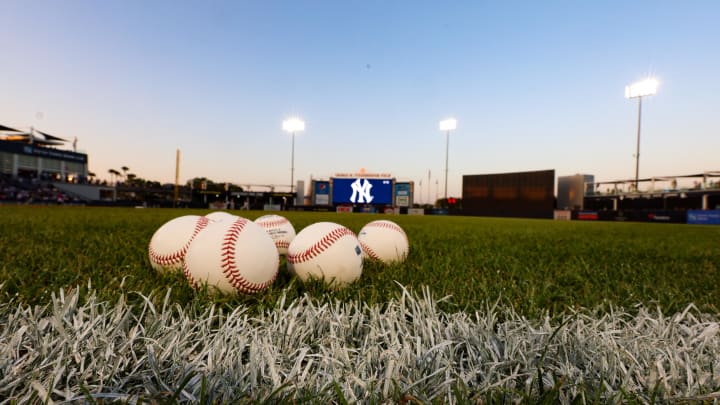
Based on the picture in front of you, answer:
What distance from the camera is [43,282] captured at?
2.12 metres

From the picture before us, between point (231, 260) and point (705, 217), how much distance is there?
112 feet

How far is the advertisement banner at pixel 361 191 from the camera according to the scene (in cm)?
3444

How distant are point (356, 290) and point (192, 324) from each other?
0.99m

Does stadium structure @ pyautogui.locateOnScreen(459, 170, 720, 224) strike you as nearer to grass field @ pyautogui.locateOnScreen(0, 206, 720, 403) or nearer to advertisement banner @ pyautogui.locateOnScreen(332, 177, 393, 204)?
advertisement banner @ pyautogui.locateOnScreen(332, 177, 393, 204)

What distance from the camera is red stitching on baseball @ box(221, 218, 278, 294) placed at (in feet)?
6.56

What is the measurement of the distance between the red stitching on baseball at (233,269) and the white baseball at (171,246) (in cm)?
67

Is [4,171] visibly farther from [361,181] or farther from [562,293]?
[562,293]

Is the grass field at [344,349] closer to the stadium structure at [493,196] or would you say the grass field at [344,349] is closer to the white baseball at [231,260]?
the white baseball at [231,260]

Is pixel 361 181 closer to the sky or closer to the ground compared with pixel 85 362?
closer to the sky

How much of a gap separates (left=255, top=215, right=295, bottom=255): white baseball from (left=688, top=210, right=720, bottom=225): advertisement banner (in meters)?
32.4

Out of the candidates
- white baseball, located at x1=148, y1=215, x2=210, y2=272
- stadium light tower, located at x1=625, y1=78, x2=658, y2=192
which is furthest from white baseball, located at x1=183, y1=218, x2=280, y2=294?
stadium light tower, located at x1=625, y1=78, x2=658, y2=192

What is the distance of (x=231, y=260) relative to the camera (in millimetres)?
2006

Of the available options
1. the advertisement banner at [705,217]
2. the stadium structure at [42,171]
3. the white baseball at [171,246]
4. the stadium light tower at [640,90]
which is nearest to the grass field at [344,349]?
the white baseball at [171,246]

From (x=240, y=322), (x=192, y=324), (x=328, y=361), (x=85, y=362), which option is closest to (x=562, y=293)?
(x=328, y=361)
